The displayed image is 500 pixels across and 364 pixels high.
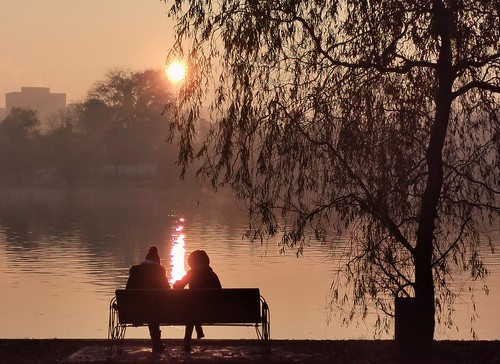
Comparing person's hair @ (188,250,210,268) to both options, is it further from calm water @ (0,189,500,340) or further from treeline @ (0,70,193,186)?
treeline @ (0,70,193,186)

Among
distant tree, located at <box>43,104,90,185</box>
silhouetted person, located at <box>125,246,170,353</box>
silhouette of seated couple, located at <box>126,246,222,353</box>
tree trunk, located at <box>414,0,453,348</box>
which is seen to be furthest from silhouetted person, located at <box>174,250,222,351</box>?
distant tree, located at <box>43,104,90,185</box>

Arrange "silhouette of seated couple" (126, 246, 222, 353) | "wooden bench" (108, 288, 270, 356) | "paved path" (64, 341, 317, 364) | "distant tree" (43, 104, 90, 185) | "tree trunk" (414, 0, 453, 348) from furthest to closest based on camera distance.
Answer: "distant tree" (43, 104, 90, 185) < "tree trunk" (414, 0, 453, 348) < "silhouette of seated couple" (126, 246, 222, 353) < "wooden bench" (108, 288, 270, 356) < "paved path" (64, 341, 317, 364)

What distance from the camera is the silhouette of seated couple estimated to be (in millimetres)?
12812

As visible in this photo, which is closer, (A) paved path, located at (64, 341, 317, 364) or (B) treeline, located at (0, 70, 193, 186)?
(A) paved path, located at (64, 341, 317, 364)

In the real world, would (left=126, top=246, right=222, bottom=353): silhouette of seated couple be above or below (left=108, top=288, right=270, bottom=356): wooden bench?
above

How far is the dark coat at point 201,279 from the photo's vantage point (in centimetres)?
1366

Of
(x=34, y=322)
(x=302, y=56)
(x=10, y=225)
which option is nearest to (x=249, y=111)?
(x=302, y=56)

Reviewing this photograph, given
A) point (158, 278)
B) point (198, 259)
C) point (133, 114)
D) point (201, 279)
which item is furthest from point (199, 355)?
point (133, 114)

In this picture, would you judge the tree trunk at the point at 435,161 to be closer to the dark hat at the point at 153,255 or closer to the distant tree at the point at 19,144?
the dark hat at the point at 153,255

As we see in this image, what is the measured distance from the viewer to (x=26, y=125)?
5349 inches

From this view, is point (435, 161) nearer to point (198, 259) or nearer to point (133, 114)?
point (198, 259)

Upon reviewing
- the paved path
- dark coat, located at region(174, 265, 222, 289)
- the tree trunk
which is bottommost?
the paved path

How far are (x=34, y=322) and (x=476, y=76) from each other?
12.6m

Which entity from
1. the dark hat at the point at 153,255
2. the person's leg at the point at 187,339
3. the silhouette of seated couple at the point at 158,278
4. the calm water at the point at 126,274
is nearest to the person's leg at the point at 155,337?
the silhouette of seated couple at the point at 158,278
